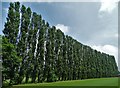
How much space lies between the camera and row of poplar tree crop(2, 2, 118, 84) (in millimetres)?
30734

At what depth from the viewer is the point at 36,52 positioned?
40.3m

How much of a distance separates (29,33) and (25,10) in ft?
10.8

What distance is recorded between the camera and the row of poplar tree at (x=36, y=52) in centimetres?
3073

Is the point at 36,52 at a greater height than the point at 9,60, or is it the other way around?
the point at 36,52

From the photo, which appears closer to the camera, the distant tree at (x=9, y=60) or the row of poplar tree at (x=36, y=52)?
the distant tree at (x=9, y=60)

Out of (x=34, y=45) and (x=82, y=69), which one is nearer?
(x=34, y=45)

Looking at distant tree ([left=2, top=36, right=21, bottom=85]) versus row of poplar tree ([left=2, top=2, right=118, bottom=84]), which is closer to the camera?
distant tree ([left=2, top=36, right=21, bottom=85])

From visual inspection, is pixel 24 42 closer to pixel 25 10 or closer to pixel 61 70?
pixel 25 10

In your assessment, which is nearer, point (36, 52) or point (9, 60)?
point (9, 60)

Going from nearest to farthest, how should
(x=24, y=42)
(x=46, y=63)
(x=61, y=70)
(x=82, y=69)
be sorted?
(x=24, y=42) → (x=46, y=63) → (x=61, y=70) → (x=82, y=69)

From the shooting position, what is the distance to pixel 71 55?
54.6 meters

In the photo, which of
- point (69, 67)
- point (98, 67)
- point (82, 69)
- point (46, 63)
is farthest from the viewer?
point (98, 67)

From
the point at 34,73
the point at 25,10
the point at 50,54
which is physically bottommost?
the point at 34,73

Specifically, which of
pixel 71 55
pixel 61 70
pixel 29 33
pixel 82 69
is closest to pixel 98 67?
pixel 82 69
